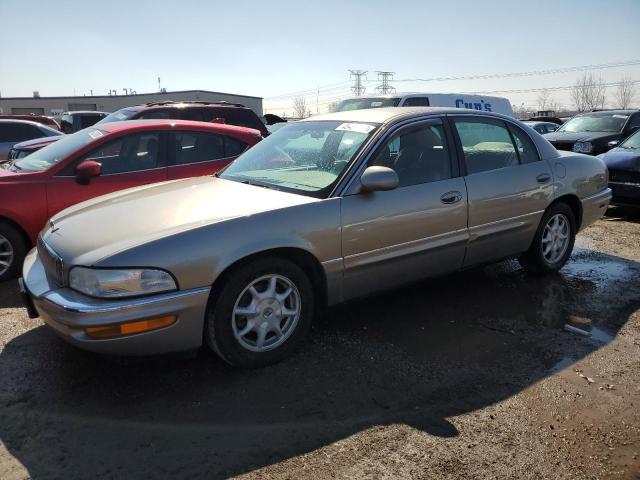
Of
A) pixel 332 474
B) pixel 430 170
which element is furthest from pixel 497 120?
pixel 332 474

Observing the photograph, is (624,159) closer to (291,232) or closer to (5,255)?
(291,232)

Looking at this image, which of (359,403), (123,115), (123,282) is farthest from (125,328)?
(123,115)

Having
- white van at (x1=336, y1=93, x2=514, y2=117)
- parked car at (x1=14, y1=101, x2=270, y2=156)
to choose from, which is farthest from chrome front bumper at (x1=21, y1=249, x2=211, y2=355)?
white van at (x1=336, y1=93, x2=514, y2=117)

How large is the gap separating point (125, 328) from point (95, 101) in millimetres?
61917

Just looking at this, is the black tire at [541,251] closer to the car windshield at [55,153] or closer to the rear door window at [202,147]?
the rear door window at [202,147]

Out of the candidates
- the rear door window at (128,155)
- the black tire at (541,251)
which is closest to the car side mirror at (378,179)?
the black tire at (541,251)

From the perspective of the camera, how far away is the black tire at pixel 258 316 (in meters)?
3.06

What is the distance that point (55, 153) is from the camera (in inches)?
215

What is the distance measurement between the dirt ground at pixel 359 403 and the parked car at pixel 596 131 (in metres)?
7.61

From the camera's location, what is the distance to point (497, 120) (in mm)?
4695

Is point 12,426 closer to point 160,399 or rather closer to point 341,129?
point 160,399

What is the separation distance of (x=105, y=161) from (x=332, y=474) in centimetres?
430

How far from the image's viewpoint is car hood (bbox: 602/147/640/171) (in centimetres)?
766

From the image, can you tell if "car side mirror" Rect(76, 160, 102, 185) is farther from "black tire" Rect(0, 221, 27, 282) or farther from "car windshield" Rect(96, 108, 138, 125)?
"car windshield" Rect(96, 108, 138, 125)
